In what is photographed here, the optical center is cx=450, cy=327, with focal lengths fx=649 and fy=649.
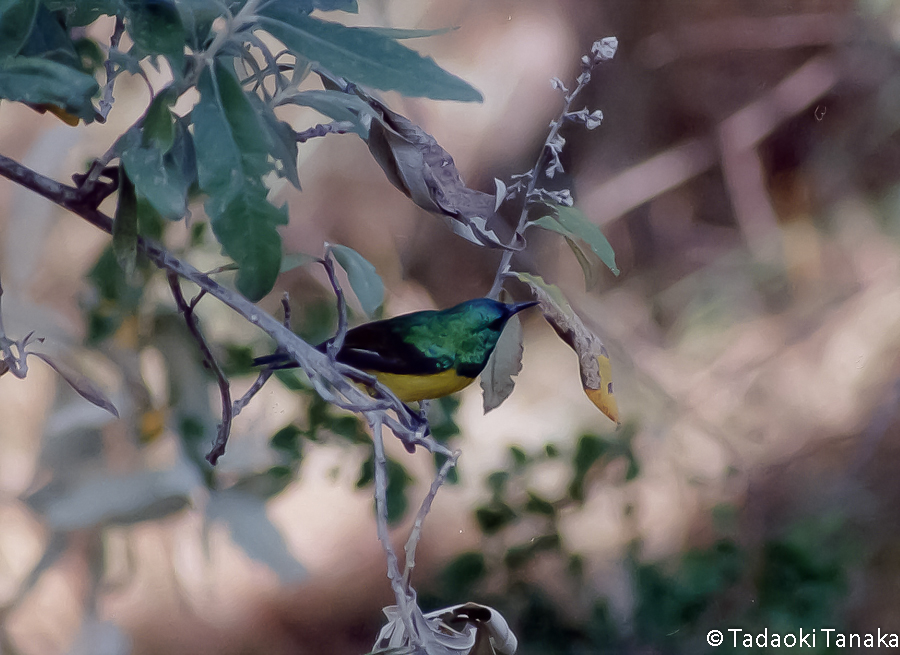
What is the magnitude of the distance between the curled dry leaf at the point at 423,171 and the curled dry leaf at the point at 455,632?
0.27 meters

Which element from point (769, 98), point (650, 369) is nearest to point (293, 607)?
point (650, 369)

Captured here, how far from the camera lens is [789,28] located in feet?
2.29

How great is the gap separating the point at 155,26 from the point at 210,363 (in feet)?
1.01

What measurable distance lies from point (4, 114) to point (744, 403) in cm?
80

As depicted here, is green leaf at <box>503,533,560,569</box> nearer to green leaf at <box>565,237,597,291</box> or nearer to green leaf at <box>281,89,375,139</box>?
green leaf at <box>565,237,597,291</box>

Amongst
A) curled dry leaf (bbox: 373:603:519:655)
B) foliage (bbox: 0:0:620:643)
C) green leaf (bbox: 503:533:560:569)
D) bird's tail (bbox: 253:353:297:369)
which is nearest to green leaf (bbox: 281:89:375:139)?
foliage (bbox: 0:0:620:643)

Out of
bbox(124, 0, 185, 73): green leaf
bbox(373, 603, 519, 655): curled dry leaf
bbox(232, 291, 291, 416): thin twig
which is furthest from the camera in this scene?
bbox(232, 291, 291, 416): thin twig

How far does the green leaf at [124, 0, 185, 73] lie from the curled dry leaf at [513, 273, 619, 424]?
355 mm

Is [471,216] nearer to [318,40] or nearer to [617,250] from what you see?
[318,40]

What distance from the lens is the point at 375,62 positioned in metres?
0.35

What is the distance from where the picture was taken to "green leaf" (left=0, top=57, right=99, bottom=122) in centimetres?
34

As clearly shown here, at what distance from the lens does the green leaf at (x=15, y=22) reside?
→ 13.4 inches

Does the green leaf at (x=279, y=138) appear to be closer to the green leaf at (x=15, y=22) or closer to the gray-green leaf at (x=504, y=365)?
the green leaf at (x=15, y=22)

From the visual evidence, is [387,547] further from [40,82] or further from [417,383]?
[40,82]
